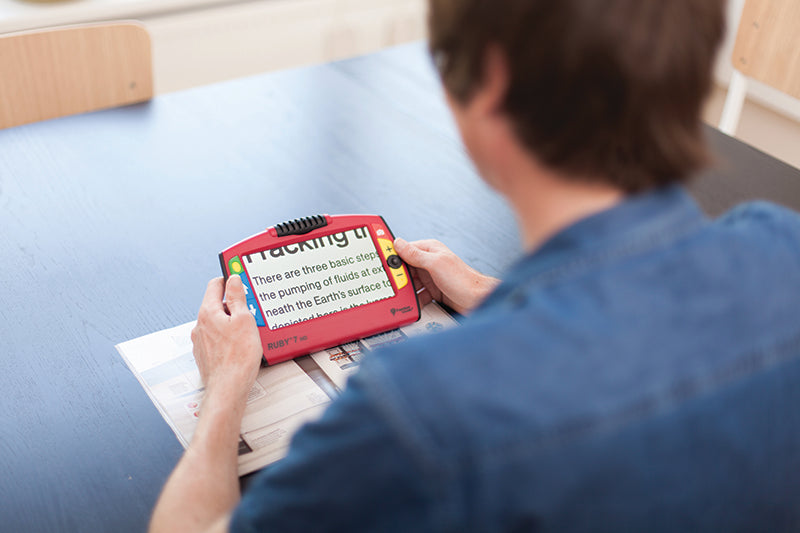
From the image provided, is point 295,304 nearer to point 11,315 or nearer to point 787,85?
point 11,315

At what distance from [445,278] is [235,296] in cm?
29

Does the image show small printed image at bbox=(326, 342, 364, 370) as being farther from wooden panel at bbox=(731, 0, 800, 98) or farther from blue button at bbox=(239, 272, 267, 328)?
wooden panel at bbox=(731, 0, 800, 98)

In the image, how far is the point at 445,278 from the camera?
3.59ft

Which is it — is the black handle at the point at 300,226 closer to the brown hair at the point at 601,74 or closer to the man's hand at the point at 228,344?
the man's hand at the point at 228,344

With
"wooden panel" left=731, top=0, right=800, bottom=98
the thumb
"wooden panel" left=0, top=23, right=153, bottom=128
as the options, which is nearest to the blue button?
the thumb

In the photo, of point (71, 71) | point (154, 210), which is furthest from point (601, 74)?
point (71, 71)

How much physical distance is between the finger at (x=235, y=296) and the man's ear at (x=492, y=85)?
0.49 meters

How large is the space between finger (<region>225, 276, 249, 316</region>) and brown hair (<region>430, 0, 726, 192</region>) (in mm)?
484

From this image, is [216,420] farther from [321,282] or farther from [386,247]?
[386,247]

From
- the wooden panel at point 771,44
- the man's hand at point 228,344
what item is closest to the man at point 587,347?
the man's hand at point 228,344

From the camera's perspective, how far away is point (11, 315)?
41.6 inches

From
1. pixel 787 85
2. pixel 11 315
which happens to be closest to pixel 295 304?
pixel 11 315

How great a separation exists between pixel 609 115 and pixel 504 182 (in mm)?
105

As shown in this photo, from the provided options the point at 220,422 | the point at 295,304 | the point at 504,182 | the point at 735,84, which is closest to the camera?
the point at 504,182
